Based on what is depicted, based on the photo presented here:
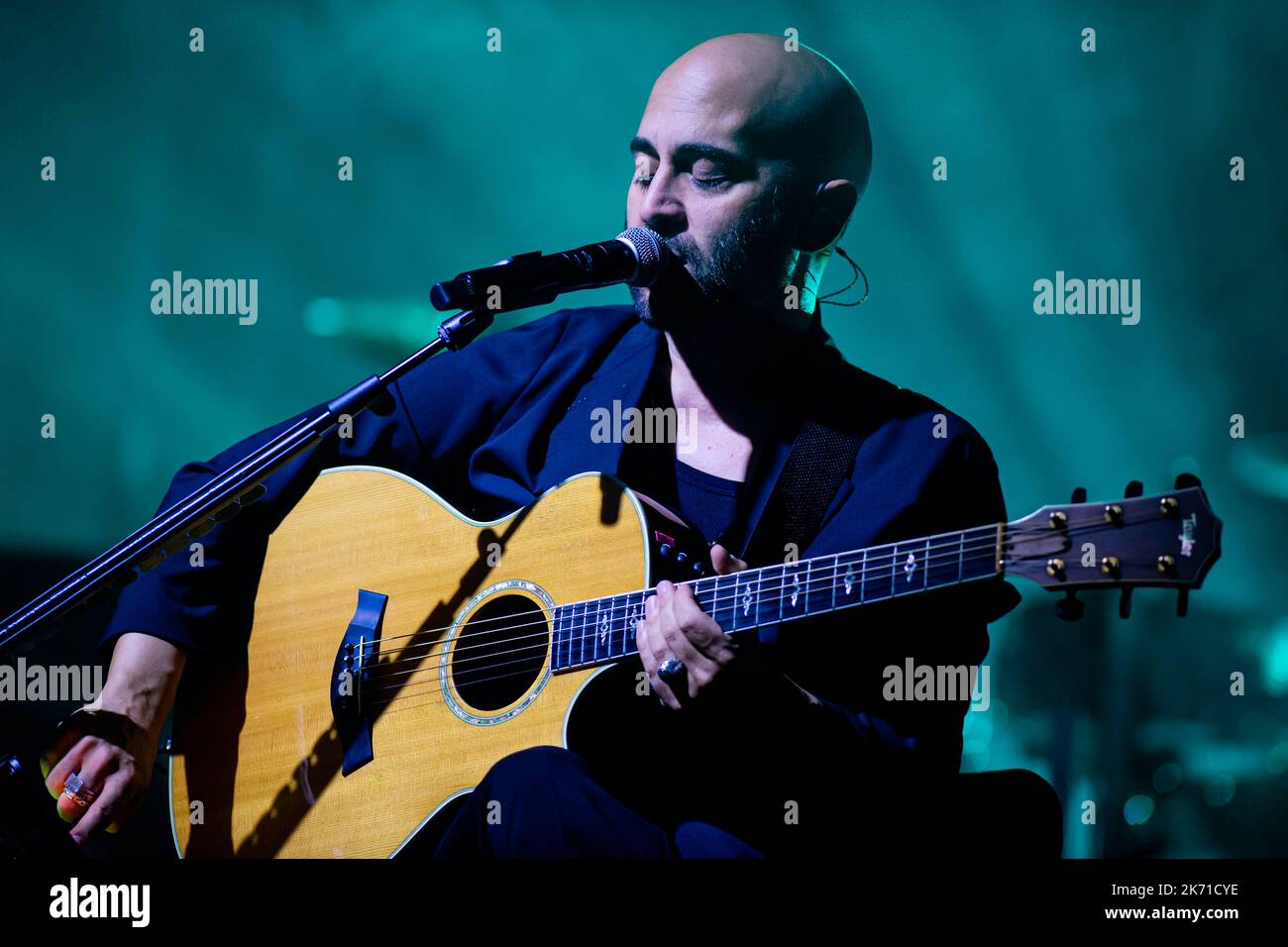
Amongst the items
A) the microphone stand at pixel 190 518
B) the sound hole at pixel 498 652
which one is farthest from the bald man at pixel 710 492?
the microphone stand at pixel 190 518

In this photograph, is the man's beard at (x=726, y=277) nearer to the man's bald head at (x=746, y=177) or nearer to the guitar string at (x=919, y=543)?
the man's bald head at (x=746, y=177)

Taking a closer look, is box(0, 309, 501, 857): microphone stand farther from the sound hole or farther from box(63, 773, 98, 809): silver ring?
the sound hole

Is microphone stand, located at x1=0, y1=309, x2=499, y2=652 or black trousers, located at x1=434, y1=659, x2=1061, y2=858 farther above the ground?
microphone stand, located at x1=0, y1=309, x2=499, y2=652

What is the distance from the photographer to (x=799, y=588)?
6.22ft

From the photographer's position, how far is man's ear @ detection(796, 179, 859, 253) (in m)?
2.21

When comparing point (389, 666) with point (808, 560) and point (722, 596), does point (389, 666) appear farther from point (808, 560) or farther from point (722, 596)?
point (808, 560)

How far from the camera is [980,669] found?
2121 mm

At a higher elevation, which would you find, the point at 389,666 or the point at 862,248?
the point at 862,248

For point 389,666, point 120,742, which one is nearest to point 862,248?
point 389,666

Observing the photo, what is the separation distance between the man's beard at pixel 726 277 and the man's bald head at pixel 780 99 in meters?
0.11

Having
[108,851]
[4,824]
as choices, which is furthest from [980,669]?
[108,851]

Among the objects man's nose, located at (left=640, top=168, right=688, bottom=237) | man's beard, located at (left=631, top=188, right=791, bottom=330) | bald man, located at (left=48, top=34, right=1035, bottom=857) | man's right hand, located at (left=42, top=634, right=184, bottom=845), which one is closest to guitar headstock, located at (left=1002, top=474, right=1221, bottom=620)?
bald man, located at (left=48, top=34, right=1035, bottom=857)

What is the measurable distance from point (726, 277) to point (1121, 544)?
2.67 ft
